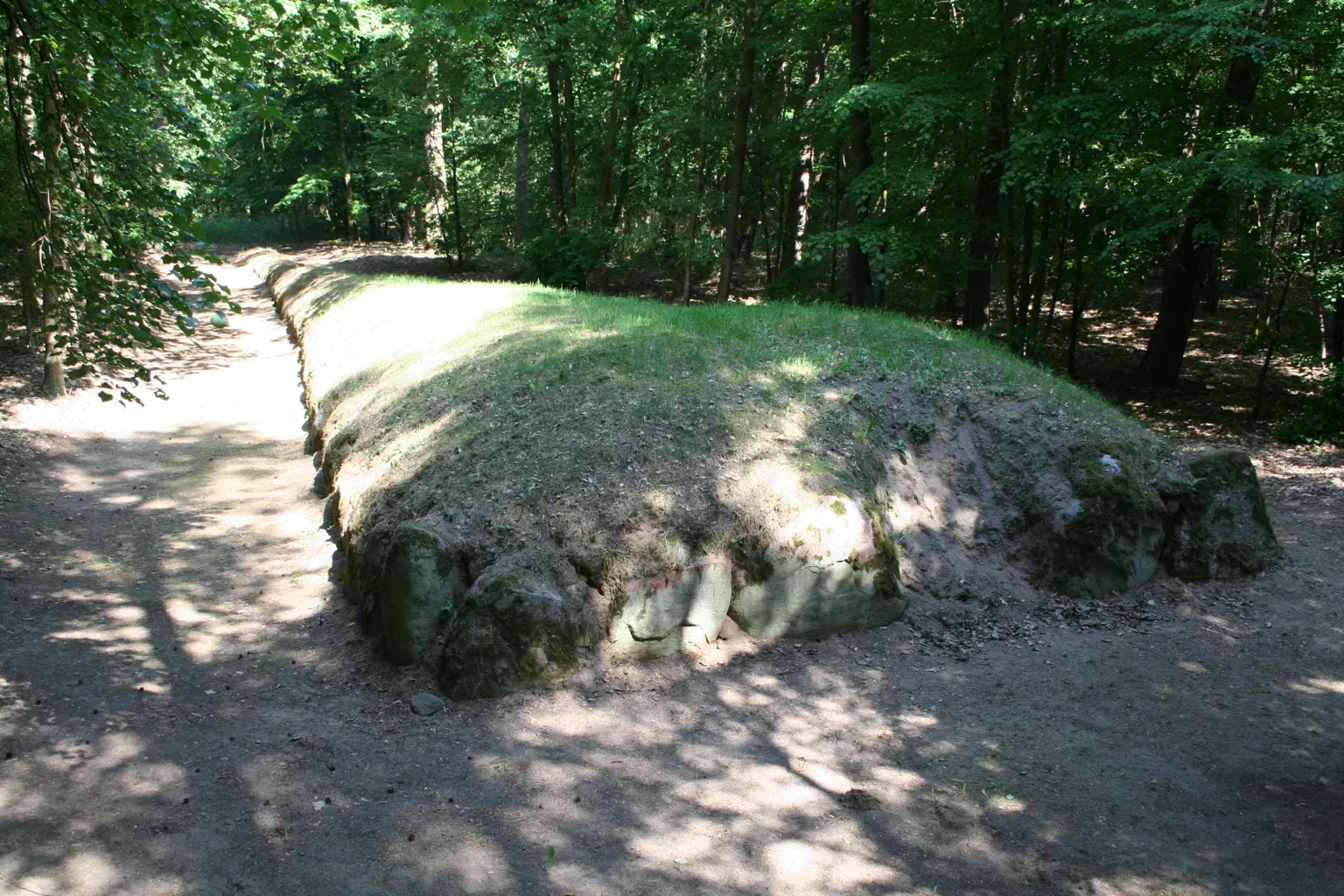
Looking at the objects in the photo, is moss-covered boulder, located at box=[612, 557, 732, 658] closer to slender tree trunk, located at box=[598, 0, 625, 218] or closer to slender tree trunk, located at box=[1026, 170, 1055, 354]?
slender tree trunk, located at box=[1026, 170, 1055, 354]

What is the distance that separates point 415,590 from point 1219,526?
6460mm

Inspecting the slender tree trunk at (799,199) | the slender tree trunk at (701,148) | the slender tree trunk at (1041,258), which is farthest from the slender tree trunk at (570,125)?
the slender tree trunk at (1041,258)

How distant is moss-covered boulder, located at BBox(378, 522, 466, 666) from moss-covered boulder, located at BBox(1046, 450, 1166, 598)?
4699 mm

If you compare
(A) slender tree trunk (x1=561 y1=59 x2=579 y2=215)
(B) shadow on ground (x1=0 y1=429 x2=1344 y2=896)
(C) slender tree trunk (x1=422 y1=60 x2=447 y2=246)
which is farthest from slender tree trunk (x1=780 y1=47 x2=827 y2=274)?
(B) shadow on ground (x1=0 y1=429 x2=1344 y2=896)

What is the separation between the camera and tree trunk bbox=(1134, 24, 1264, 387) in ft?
38.5

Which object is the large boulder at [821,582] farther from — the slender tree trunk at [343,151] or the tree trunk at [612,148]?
the slender tree trunk at [343,151]

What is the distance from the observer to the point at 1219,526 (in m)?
7.25

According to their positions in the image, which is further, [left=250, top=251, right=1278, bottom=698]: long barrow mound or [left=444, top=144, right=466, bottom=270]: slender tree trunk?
[left=444, top=144, right=466, bottom=270]: slender tree trunk

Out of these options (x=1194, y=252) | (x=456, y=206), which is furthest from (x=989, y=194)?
(x=456, y=206)

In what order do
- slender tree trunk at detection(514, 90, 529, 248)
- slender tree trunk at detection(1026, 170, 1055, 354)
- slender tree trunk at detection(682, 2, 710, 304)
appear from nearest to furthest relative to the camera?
slender tree trunk at detection(1026, 170, 1055, 354) → slender tree trunk at detection(682, 2, 710, 304) → slender tree trunk at detection(514, 90, 529, 248)

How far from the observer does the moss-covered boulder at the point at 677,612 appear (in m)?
5.82

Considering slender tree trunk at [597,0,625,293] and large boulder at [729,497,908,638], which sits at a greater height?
slender tree trunk at [597,0,625,293]

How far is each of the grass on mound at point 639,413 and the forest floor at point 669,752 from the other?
102 centimetres

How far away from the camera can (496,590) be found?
5523mm
